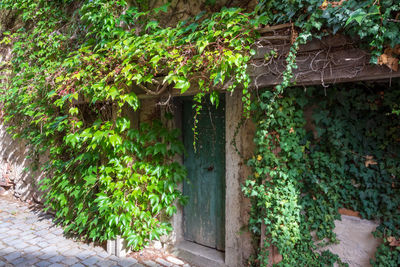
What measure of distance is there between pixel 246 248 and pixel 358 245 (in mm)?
1111

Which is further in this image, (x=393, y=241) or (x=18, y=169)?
(x=18, y=169)

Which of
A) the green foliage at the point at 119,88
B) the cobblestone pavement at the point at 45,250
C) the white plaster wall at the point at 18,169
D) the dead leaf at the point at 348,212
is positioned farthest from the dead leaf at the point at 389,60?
the white plaster wall at the point at 18,169

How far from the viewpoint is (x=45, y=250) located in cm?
344

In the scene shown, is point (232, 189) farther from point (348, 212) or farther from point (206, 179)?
point (348, 212)

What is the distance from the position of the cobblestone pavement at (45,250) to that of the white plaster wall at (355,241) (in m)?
1.88

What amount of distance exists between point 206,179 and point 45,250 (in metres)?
2.40

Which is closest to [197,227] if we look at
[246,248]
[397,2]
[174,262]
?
[174,262]

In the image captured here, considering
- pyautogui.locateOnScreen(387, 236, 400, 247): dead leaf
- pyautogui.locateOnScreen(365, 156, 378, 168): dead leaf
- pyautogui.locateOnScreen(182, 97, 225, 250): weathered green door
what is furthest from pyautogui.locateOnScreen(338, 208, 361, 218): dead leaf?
pyautogui.locateOnScreen(182, 97, 225, 250): weathered green door

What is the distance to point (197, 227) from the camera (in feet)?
11.7

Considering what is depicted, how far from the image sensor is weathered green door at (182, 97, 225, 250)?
331cm

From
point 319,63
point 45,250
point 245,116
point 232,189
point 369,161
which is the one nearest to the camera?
point 319,63

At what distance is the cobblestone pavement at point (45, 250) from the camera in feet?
10.4

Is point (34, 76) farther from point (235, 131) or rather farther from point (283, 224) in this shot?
point (283, 224)

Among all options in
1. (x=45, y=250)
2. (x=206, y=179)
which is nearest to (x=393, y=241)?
(x=206, y=179)
